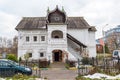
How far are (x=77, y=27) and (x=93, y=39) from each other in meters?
4.95

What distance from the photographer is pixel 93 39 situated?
57.4 meters

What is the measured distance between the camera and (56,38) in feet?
170

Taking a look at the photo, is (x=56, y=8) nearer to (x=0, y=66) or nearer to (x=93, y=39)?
(x=93, y=39)

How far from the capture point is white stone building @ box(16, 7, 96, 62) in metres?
51.4

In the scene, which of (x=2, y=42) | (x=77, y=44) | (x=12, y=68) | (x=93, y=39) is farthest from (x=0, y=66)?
(x=2, y=42)

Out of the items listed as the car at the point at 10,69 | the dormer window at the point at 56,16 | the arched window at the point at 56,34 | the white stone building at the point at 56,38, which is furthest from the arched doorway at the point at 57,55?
the car at the point at 10,69

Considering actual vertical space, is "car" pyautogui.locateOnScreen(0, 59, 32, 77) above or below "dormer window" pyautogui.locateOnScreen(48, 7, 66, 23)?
below

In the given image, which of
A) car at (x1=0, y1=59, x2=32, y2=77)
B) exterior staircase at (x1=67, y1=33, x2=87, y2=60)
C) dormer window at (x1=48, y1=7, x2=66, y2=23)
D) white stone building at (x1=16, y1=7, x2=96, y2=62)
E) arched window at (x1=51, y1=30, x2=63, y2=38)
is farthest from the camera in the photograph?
arched window at (x1=51, y1=30, x2=63, y2=38)

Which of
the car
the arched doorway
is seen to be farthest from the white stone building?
the car

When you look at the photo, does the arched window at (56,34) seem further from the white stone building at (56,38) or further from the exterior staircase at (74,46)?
the exterior staircase at (74,46)

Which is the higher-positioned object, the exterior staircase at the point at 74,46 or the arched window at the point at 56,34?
the arched window at the point at 56,34

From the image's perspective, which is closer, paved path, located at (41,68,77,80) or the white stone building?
paved path, located at (41,68,77,80)

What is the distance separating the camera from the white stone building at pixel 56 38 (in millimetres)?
51375

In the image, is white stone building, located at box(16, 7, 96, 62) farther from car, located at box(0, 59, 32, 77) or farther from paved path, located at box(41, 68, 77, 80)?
car, located at box(0, 59, 32, 77)
